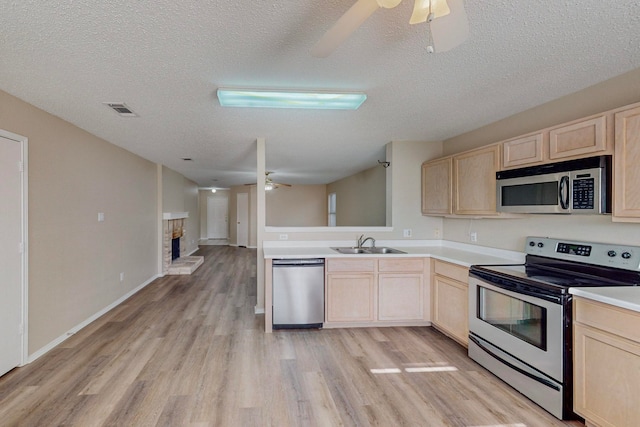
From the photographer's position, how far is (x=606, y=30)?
1.71 meters

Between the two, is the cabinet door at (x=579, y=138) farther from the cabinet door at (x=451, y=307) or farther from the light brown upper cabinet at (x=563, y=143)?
the cabinet door at (x=451, y=307)

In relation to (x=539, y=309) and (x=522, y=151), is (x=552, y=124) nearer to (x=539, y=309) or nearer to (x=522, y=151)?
(x=522, y=151)

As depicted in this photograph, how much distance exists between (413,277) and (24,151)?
3.96 meters

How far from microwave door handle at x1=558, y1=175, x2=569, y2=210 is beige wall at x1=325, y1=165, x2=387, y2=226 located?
3602 mm

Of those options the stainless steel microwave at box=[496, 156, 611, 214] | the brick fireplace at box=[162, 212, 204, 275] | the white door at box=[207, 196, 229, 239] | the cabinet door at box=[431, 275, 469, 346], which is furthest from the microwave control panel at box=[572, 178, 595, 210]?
the white door at box=[207, 196, 229, 239]

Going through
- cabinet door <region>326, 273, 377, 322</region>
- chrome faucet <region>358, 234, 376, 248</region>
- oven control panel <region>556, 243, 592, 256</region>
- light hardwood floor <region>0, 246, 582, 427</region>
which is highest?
oven control panel <region>556, 243, 592, 256</region>

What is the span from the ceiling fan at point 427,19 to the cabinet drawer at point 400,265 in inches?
98.0

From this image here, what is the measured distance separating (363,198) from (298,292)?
4.16m

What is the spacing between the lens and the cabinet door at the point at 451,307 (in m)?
3.00

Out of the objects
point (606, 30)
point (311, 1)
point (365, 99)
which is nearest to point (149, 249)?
point (365, 99)

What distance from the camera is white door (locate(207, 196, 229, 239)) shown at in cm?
1245

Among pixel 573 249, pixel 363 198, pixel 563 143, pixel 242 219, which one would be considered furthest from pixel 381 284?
pixel 242 219

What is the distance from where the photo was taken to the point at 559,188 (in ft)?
7.67

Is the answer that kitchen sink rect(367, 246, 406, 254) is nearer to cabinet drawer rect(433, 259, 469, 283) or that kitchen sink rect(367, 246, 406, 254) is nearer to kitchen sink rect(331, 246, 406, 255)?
kitchen sink rect(331, 246, 406, 255)
